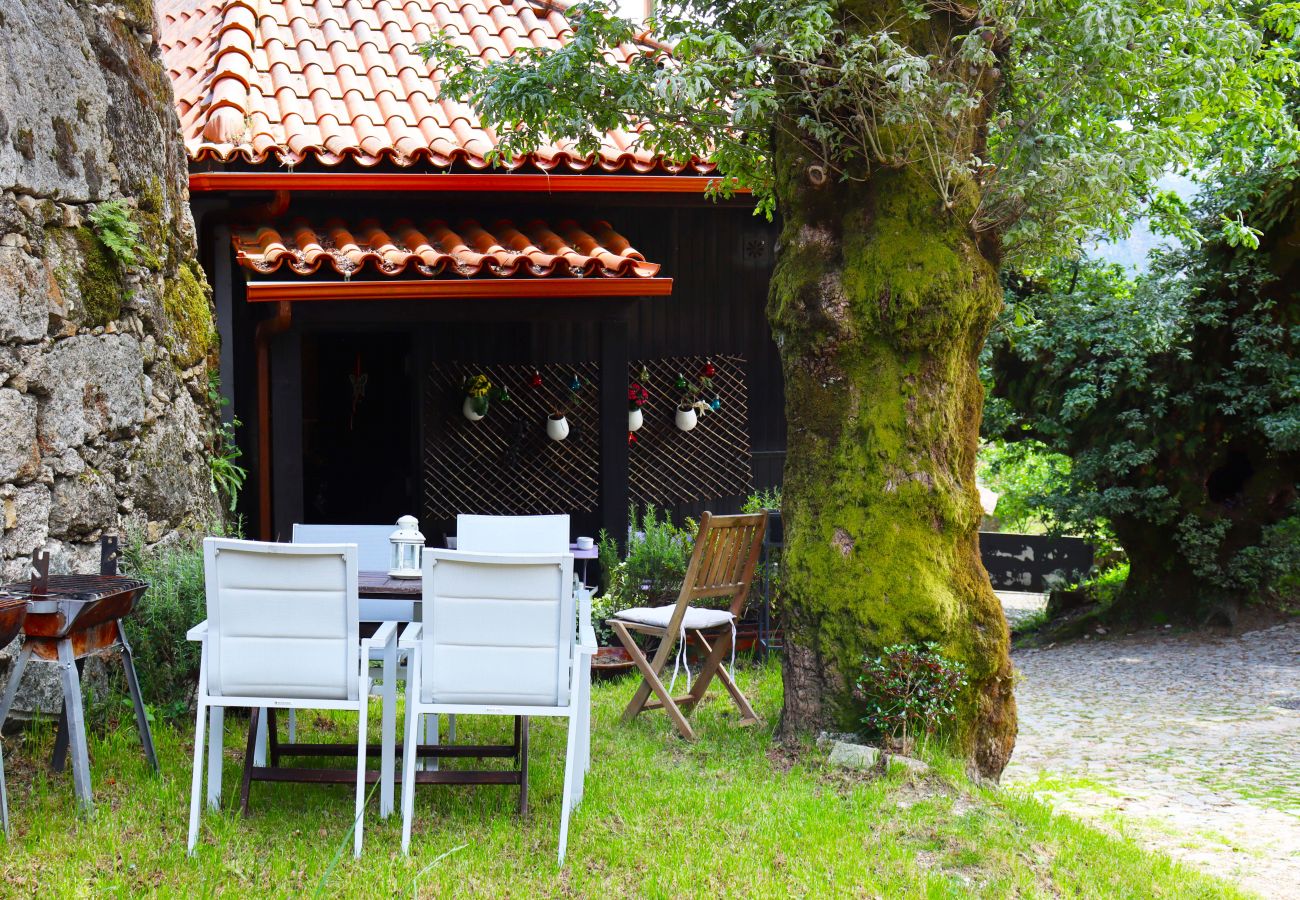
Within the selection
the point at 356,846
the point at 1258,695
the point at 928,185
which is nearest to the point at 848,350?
the point at 928,185

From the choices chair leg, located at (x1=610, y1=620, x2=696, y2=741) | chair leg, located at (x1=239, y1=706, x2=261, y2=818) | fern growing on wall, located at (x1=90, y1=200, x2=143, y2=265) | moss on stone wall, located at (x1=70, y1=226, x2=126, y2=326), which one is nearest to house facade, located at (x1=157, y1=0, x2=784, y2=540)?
fern growing on wall, located at (x1=90, y1=200, x2=143, y2=265)

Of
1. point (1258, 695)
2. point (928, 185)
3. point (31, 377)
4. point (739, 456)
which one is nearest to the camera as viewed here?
point (31, 377)

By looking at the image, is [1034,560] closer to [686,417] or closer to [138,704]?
[686,417]

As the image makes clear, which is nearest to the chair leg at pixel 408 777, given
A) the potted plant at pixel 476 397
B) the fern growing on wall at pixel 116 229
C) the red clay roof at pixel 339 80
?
the fern growing on wall at pixel 116 229

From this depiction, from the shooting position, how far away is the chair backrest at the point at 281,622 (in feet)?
13.1

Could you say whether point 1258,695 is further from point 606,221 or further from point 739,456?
point 606,221

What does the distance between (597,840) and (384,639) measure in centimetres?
103

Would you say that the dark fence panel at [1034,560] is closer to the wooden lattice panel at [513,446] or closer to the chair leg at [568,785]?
the wooden lattice panel at [513,446]

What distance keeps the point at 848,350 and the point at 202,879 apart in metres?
3.37

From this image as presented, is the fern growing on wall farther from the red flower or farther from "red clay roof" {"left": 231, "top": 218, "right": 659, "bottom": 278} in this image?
the red flower

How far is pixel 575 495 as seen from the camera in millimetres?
8953

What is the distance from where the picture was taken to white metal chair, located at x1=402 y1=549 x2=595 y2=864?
3.98m

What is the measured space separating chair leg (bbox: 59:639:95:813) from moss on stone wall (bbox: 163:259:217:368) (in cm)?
247

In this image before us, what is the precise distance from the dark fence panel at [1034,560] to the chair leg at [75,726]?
11035 millimetres
